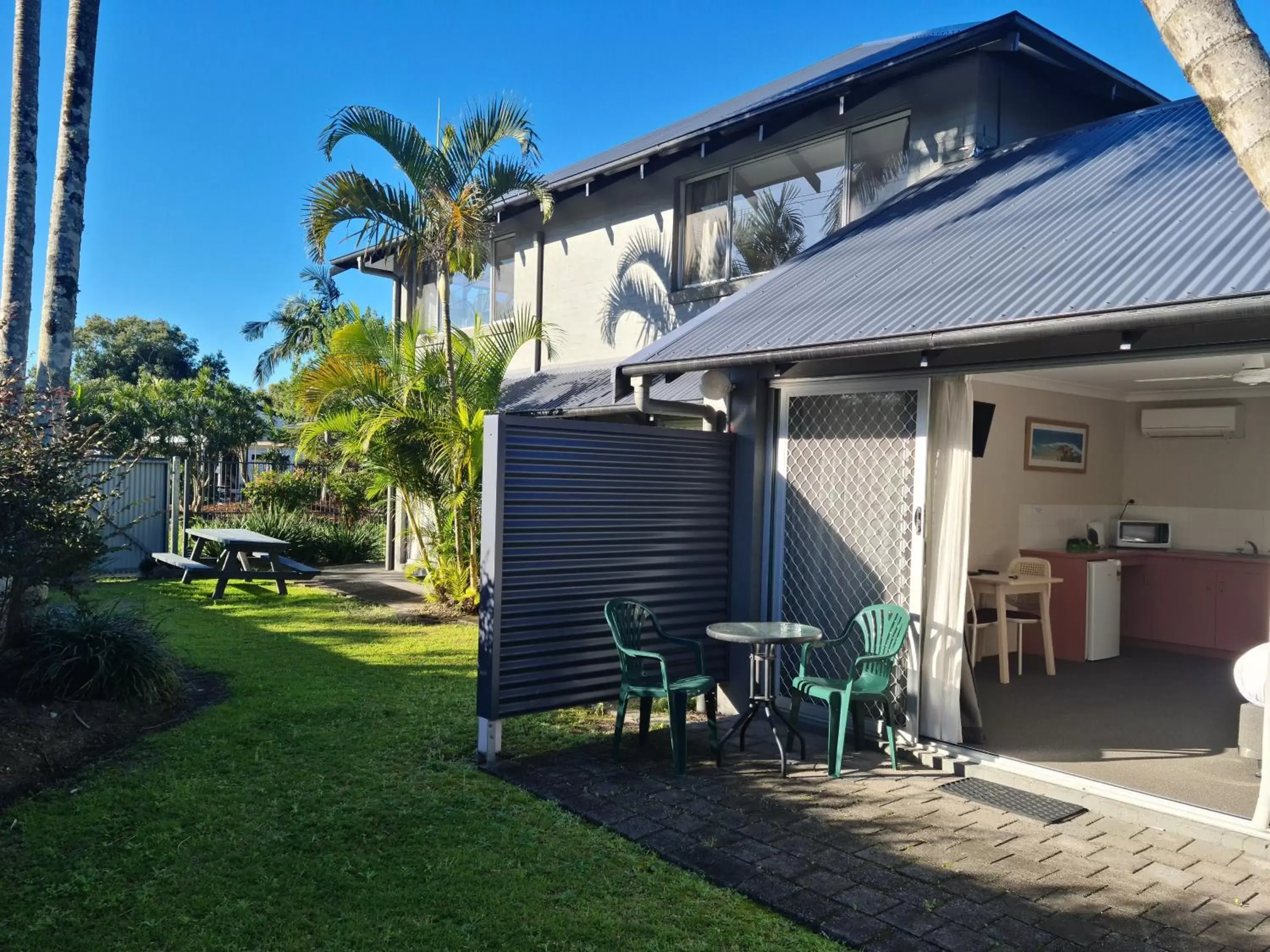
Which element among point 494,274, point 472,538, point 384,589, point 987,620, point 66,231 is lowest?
point 384,589

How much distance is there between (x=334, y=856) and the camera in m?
4.26

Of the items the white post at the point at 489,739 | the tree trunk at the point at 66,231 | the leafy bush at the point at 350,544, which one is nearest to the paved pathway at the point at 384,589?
the leafy bush at the point at 350,544

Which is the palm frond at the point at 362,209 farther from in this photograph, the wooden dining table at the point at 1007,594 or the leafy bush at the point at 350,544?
the leafy bush at the point at 350,544

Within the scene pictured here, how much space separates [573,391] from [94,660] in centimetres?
574

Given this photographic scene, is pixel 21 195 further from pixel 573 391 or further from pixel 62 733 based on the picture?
pixel 573 391

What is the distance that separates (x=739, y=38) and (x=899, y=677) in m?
13.4

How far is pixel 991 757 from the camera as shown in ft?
18.6

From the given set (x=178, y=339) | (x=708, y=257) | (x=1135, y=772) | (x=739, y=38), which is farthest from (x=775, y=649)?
(x=178, y=339)

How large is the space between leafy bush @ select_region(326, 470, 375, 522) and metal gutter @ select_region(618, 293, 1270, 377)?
1208 centimetres

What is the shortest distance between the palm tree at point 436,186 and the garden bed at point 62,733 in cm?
480

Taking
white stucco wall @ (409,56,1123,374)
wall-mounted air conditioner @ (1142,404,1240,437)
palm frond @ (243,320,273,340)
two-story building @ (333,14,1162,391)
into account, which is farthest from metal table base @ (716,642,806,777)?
palm frond @ (243,320,273,340)

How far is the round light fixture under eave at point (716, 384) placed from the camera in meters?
7.11

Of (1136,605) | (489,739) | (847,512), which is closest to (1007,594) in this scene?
(1136,605)

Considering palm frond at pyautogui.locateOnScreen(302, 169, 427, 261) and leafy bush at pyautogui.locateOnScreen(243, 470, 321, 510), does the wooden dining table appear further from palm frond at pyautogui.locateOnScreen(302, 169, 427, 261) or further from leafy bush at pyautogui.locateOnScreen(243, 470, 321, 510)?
leafy bush at pyautogui.locateOnScreen(243, 470, 321, 510)
